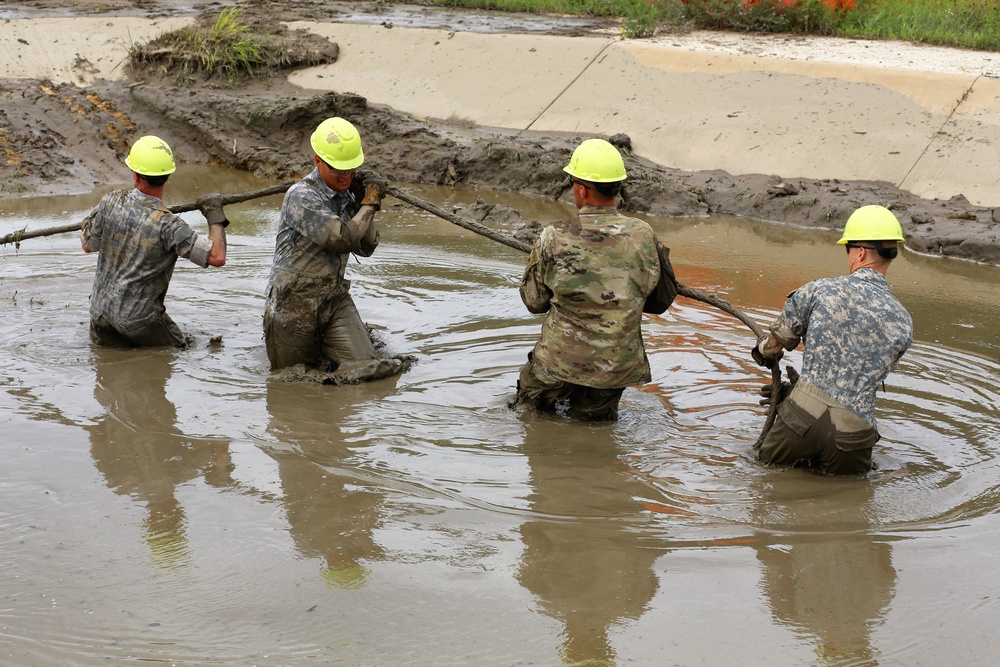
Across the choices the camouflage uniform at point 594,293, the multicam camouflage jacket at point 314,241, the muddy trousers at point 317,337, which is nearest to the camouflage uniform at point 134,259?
the multicam camouflage jacket at point 314,241

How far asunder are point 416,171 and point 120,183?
3.41 metres

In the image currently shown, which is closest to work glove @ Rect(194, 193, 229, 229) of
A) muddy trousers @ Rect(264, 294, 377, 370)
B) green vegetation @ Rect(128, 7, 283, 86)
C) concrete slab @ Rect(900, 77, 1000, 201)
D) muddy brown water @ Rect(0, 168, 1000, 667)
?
muddy trousers @ Rect(264, 294, 377, 370)

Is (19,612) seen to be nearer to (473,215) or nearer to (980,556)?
(980,556)

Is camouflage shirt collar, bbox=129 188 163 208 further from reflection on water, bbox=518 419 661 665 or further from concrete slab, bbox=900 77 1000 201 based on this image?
concrete slab, bbox=900 77 1000 201

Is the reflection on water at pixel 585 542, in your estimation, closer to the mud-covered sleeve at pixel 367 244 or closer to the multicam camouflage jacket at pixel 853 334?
the multicam camouflage jacket at pixel 853 334

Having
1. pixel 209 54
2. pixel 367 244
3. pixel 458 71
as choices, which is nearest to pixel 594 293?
pixel 367 244

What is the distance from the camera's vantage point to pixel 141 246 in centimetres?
681

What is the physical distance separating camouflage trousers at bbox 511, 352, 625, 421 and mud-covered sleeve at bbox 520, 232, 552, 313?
1.06ft

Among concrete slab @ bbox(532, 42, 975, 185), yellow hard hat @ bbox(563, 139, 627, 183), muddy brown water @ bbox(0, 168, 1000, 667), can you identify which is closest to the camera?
muddy brown water @ bbox(0, 168, 1000, 667)

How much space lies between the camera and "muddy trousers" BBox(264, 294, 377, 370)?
6.73m

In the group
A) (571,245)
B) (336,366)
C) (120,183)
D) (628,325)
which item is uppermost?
(571,245)

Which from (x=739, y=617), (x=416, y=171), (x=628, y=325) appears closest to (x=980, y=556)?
(x=739, y=617)

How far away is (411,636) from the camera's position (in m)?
3.96

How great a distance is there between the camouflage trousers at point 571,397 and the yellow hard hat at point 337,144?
1.59 m
